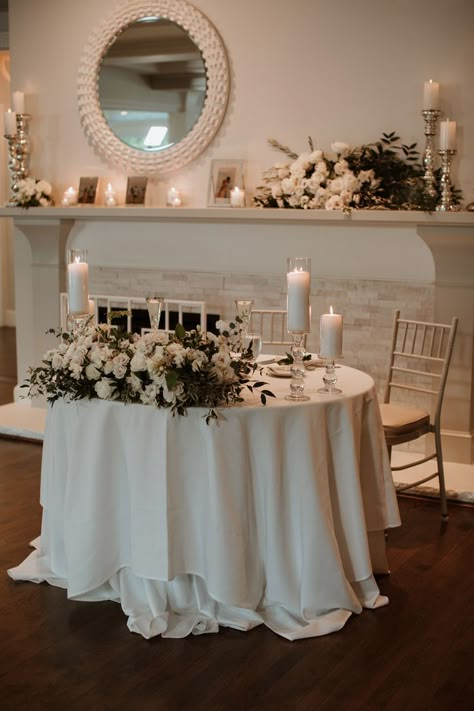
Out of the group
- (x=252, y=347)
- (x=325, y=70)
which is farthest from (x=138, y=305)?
(x=252, y=347)

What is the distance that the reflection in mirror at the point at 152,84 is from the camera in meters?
5.20

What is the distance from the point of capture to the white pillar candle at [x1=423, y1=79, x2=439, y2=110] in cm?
445

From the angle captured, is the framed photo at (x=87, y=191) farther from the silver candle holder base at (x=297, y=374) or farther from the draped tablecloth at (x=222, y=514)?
the silver candle holder base at (x=297, y=374)

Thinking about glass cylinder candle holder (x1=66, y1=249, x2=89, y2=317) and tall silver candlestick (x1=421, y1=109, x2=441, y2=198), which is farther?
tall silver candlestick (x1=421, y1=109, x2=441, y2=198)

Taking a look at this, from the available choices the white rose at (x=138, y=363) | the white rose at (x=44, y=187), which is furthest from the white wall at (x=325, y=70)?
the white rose at (x=138, y=363)

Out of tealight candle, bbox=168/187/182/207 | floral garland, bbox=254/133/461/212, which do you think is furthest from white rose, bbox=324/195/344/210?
tealight candle, bbox=168/187/182/207

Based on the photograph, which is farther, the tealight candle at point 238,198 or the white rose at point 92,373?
the tealight candle at point 238,198

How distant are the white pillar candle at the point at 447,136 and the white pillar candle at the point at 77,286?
2019 mm

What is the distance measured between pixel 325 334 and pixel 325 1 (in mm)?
2469

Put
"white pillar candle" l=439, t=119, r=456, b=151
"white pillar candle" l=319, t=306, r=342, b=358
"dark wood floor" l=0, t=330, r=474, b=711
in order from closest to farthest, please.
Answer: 1. "dark wood floor" l=0, t=330, r=474, b=711
2. "white pillar candle" l=319, t=306, r=342, b=358
3. "white pillar candle" l=439, t=119, r=456, b=151

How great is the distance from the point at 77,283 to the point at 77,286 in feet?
0.04

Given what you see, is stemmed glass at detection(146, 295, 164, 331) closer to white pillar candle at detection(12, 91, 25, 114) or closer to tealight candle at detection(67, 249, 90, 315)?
tealight candle at detection(67, 249, 90, 315)

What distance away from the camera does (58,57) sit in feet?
18.7

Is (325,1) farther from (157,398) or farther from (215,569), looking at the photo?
(215,569)
